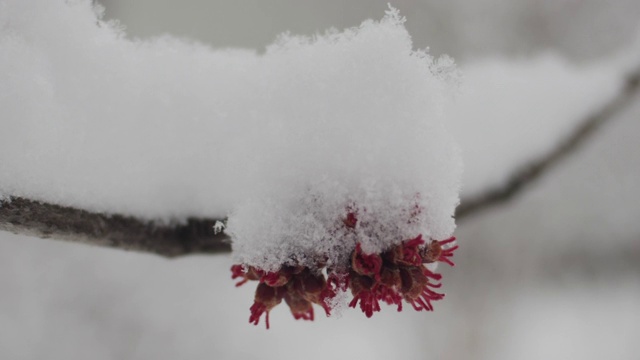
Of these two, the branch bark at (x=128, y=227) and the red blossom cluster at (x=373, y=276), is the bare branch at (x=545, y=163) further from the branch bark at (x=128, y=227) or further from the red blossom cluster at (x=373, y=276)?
the red blossom cluster at (x=373, y=276)

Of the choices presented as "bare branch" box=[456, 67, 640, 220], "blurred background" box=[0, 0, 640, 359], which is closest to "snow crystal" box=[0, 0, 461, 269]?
"bare branch" box=[456, 67, 640, 220]

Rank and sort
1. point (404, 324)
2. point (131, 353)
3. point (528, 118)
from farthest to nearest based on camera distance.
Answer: point (404, 324), point (131, 353), point (528, 118)

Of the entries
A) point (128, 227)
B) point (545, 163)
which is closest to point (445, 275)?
point (545, 163)

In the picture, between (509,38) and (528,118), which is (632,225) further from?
(528,118)

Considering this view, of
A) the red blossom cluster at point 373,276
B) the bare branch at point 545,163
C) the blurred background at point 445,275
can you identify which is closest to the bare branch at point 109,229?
the red blossom cluster at point 373,276

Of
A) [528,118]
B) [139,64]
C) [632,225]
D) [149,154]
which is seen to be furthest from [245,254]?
[632,225]

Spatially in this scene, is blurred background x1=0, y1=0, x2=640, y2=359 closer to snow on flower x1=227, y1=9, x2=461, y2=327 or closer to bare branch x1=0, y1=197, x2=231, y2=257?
bare branch x1=0, y1=197, x2=231, y2=257
